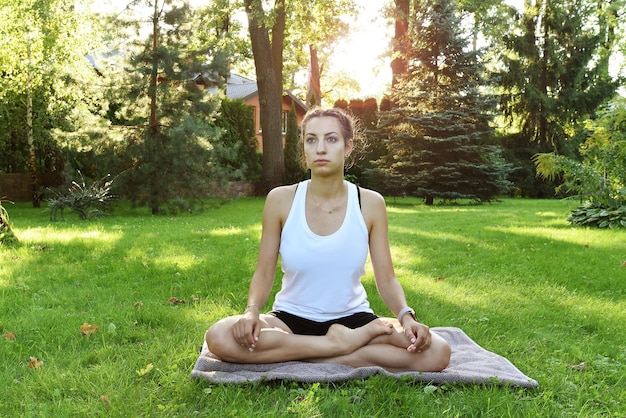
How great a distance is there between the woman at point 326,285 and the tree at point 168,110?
968cm

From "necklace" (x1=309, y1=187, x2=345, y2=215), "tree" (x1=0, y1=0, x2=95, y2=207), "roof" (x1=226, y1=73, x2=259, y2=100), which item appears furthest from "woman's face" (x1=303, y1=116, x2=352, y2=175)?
"roof" (x1=226, y1=73, x2=259, y2=100)

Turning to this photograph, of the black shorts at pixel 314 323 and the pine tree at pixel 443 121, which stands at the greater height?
the pine tree at pixel 443 121

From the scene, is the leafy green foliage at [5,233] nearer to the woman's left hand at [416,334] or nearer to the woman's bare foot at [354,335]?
the woman's bare foot at [354,335]

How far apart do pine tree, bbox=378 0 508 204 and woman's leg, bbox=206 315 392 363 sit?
46.1ft

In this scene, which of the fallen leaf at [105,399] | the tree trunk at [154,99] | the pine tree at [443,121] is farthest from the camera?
the pine tree at [443,121]

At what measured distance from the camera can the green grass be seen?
2.69m

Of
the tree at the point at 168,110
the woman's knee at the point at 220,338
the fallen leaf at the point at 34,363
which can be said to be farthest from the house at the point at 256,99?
the woman's knee at the point at 220,338

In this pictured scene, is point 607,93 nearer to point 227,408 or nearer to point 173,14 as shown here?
point 173,14

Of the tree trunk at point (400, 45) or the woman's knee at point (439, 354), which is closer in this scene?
the woman's knee at point (439, 354)

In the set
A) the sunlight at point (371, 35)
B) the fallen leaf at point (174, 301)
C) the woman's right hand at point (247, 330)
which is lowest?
the fallen leaf at point (174, 301)

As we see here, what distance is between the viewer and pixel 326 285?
3102 millimetres

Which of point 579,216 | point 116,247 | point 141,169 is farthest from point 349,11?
point 116,247

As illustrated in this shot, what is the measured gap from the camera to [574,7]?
22.5 metres

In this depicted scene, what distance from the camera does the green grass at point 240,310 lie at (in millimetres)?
2693
